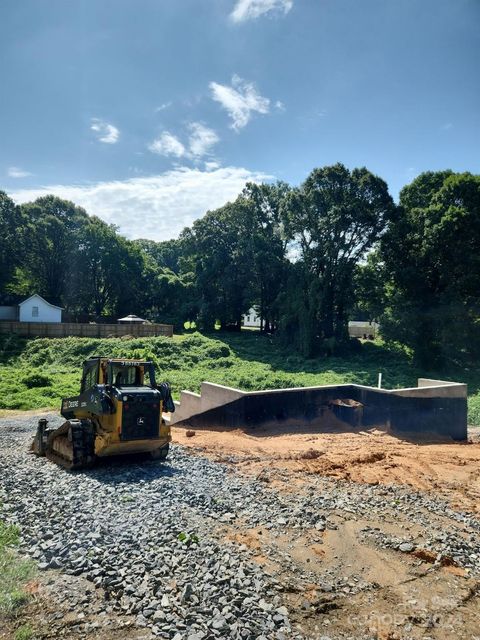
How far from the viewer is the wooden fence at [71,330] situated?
125 ft

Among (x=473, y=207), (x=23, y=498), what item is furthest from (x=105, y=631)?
(x=473, y=207)

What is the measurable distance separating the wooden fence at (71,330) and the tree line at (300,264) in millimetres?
7571

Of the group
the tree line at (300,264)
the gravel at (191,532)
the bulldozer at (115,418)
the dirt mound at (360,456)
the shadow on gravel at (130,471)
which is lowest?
the dirt mound at (360,456)

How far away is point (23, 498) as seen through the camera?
8117mm

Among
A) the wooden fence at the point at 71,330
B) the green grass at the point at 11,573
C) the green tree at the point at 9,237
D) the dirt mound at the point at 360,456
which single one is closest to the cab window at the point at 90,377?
the dirt mound at the point at 360,456

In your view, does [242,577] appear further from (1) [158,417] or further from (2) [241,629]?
(1) [158,417]

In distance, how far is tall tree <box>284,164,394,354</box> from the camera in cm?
3512

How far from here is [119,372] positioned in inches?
422

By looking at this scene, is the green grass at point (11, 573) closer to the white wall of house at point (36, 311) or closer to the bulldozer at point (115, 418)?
the bulldozer at point (115, 418)

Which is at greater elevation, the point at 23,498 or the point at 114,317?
the point at 114,317

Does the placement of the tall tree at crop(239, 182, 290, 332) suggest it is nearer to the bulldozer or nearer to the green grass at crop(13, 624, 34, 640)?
the bulldozer

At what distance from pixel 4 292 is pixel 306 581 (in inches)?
2032

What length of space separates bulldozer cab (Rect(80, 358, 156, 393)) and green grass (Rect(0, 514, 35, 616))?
4.05m

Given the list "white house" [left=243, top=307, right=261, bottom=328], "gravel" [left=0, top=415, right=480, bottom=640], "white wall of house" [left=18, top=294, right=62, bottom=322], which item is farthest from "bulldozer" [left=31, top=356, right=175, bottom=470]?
"white house" [left=243, top=307, right=261, bottom=328]
